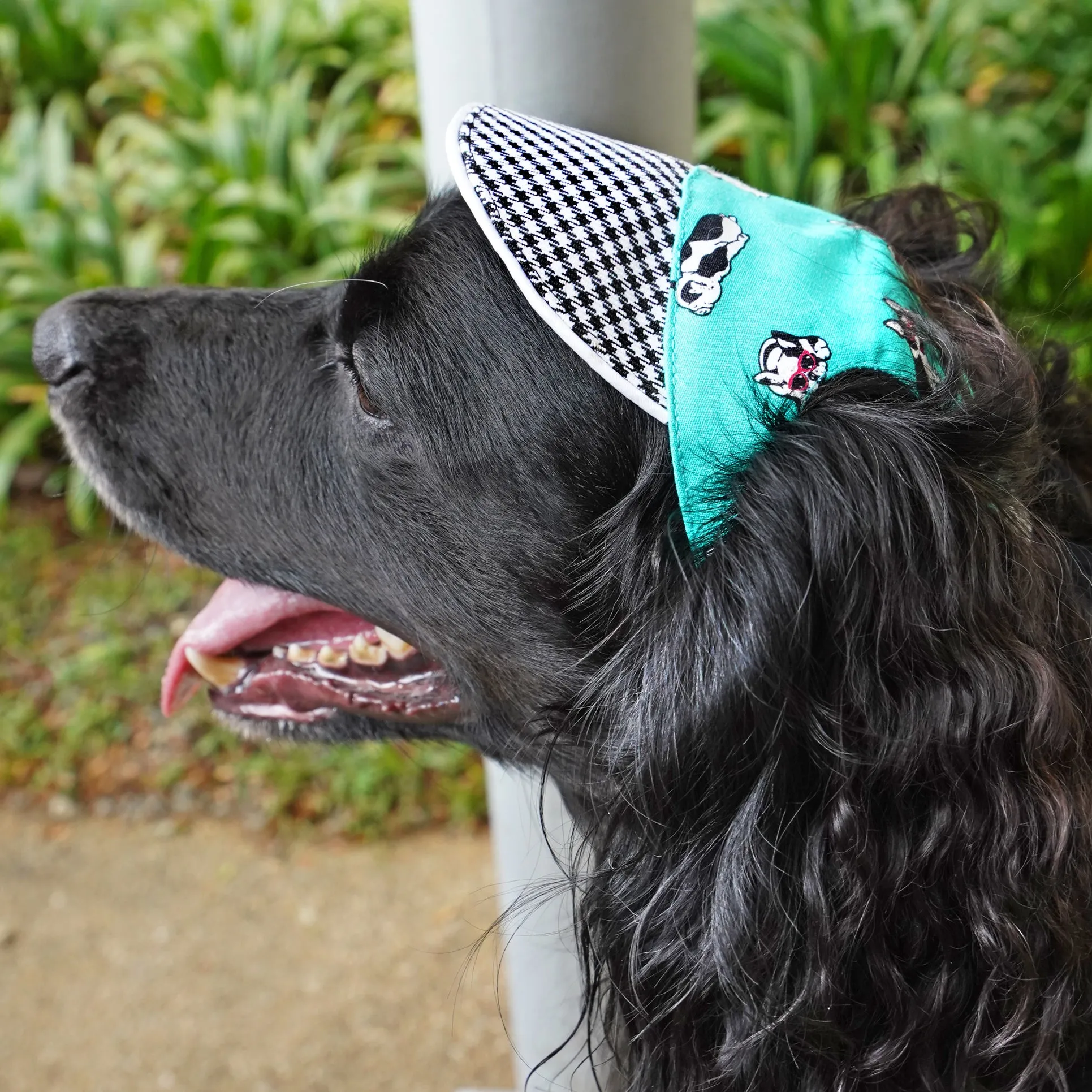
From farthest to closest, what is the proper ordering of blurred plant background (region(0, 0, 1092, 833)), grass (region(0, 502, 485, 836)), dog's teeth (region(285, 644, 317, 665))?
blurred plant background (region(0, 0, 1092, 833)), grass (region(0, 502, 485, 836)), dog's teeth (region(285, 644, 317, 665))

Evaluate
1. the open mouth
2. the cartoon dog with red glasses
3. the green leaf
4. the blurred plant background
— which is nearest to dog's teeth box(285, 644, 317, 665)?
the open mouth

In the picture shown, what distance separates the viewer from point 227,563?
1.91 m

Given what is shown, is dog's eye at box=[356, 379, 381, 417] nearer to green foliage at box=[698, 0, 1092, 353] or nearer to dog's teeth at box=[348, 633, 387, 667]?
dog's teeth at box=[348, 633, 387, 667]

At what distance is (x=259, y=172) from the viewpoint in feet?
15.5

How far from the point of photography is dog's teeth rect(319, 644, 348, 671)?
2008mm

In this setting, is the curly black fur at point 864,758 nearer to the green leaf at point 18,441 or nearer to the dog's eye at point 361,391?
the dog's eye at point 361,391

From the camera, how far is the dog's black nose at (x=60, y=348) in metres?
1.96

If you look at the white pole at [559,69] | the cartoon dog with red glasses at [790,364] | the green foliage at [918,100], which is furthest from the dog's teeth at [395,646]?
the green foliage at [918,100]

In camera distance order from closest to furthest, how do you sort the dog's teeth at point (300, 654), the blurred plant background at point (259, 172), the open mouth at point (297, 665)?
1. the open mouth at point (297, 665)
2. the dog's teeth at point (300, 654)
3. the blurred plant background at point (259, 172)

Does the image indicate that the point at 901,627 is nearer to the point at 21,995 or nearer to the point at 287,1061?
the point at 287,1061

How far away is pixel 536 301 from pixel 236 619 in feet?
3.04

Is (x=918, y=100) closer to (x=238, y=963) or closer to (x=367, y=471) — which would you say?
(x=367, y=471)

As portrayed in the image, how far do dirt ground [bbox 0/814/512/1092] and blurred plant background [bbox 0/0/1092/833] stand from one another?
16 centimetres

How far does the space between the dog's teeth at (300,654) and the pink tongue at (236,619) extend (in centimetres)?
4
